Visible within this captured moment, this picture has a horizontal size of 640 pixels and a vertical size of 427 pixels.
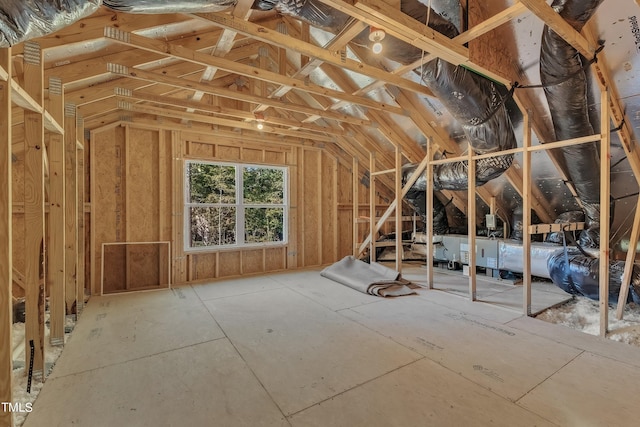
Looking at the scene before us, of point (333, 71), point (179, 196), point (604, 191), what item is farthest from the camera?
point (179, 196)

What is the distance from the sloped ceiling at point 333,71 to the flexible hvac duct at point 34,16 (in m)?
0.83

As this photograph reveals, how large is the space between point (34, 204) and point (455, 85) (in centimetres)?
341

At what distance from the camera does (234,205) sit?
4922mm

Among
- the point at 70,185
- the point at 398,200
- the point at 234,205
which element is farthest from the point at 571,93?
the point at 70,185

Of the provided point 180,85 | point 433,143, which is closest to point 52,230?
point 180,85

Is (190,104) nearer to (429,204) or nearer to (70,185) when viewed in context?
(70,185)

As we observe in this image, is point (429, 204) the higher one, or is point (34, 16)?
point (34, 16)

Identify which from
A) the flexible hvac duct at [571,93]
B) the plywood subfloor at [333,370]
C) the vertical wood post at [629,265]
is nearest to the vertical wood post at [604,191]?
the flexible hvac duct at [571,93]

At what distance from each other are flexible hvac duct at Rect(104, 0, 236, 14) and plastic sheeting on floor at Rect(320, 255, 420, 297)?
3441 millimetres

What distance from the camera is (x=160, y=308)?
3.37 metres

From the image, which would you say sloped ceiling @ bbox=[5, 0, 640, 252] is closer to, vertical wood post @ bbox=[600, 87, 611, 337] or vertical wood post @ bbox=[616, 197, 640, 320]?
vertical wood post @ bbox=[600, 87, 611, 337]

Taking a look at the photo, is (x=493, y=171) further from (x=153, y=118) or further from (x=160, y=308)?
(x=153, y=118)

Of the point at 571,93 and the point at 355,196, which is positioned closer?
the point at 571,93

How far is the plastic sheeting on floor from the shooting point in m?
3.89
